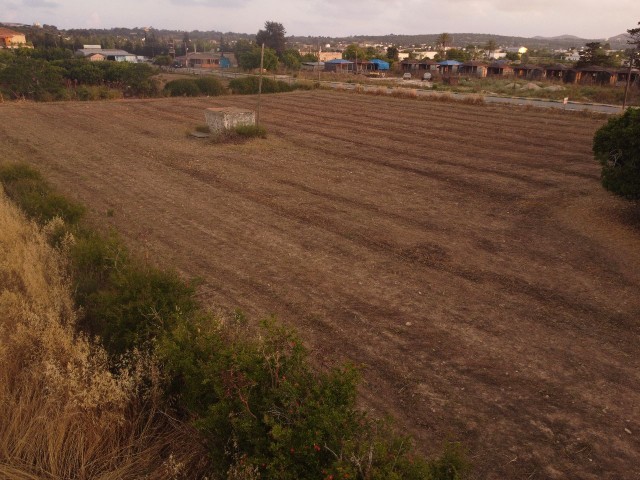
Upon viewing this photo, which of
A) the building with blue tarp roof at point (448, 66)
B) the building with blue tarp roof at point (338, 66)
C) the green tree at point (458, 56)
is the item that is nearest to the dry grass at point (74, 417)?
the building with blue tarp roof at point (448, 66)

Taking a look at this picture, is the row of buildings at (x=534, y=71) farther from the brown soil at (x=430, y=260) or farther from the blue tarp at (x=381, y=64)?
the brown soil at (x=430, y=260)

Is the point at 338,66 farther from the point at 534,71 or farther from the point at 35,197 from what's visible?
the point at 35,197

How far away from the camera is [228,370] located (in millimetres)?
4609

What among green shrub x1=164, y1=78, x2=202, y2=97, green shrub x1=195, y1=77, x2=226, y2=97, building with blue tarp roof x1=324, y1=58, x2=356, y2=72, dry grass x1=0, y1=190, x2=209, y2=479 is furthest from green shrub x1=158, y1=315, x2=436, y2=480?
building with blue tarp roof x1=324, y1=58, x2=356, y2=72

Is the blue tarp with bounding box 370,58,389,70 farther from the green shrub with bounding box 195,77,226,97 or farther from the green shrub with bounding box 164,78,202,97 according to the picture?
the green shrub with bounding box 164,78,202,97

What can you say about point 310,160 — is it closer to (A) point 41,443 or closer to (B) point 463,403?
(B) point 463,403

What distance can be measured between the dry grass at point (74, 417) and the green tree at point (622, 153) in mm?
11730

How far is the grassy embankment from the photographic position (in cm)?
393

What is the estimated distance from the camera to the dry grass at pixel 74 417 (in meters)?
4.53

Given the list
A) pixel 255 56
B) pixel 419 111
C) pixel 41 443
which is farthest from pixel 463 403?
pixel 255 56

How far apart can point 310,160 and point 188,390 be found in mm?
14061

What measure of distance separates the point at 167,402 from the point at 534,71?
79746mm

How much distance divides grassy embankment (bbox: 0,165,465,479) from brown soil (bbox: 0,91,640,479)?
1295mm

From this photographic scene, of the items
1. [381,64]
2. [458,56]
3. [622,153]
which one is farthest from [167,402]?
[458,56]
